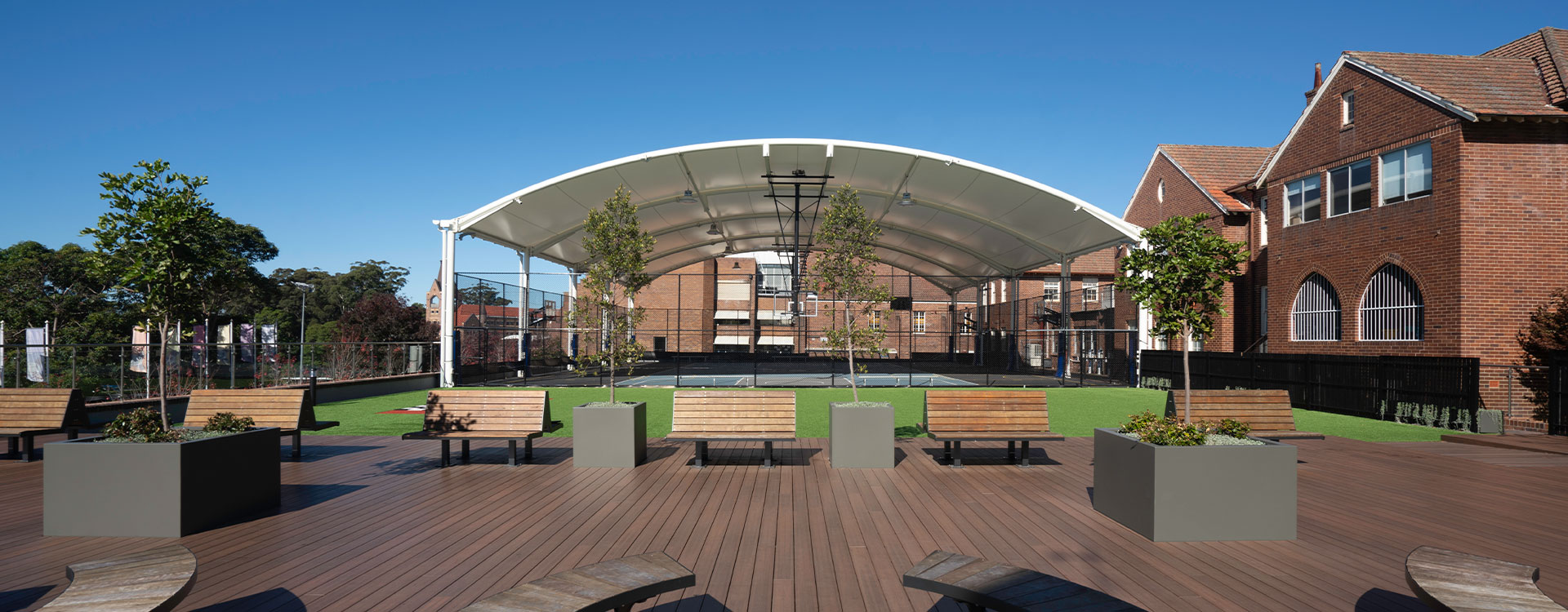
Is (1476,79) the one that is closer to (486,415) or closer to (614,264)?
(614,264)

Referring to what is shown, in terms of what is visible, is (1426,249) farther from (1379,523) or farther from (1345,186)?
(1379,523)

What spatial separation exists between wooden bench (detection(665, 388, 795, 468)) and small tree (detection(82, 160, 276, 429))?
457cm

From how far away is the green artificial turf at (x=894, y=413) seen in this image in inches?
499

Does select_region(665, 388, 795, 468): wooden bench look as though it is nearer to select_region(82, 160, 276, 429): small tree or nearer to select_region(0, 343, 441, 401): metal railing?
select_region(82, 160, 276, 429): small tree

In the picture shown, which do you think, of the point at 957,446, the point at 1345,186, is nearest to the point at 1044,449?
the point at 957,446

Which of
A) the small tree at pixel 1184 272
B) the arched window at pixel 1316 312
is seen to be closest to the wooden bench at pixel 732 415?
the small tree at pixel 1184 272

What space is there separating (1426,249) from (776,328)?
3537cm

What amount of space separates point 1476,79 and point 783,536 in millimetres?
20327

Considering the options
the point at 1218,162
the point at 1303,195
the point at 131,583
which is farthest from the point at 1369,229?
the point at 131,583

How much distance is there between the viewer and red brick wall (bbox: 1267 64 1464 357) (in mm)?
15852

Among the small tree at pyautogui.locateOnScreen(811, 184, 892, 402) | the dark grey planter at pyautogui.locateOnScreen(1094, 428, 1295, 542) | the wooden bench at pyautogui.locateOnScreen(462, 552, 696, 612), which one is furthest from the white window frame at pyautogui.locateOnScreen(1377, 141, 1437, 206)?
the wooden bench at pyautogui.locateOnScreen(462, 552, 696, 612)

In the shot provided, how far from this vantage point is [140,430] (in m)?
5.84

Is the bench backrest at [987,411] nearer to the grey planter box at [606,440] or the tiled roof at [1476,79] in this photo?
the grey planter box at [606,440]

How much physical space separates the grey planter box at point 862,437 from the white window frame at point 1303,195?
691 inches
